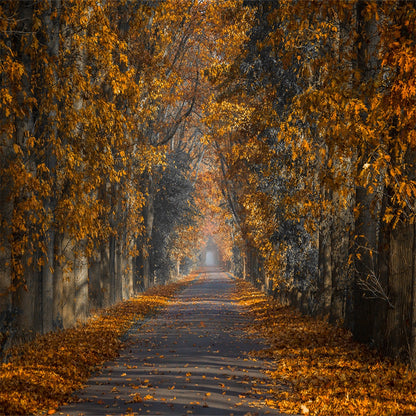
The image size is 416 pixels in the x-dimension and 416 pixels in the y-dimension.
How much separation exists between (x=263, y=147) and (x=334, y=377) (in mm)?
12048

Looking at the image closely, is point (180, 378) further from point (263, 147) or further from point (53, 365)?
point (263, 147)

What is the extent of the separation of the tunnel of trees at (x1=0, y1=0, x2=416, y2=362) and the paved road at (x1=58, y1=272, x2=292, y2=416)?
2.31 metres

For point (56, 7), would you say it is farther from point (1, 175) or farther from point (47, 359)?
point (47, 359)

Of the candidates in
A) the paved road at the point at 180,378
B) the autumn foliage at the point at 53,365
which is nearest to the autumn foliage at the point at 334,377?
the paved road at the point at 180,378

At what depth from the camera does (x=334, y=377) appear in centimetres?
1048

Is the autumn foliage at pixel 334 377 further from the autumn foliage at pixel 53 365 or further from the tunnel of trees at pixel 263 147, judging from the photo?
the autumn foliage at pixel 53 365

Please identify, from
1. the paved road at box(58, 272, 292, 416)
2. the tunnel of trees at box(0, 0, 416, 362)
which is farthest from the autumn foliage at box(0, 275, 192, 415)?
the tunnel of trees at box(0, 0, 416, 362)

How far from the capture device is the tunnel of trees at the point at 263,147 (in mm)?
10164

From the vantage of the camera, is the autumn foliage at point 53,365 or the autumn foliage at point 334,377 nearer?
the autumn foliage at point 334,377

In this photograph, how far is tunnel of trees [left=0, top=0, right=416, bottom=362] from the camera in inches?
400

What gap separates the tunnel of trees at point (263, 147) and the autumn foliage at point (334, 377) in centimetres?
48

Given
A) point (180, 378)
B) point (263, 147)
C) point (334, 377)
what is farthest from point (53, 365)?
point (263, 147)

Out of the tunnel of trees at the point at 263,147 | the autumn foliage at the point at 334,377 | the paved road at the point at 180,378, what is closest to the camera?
the autumn foliage at the point at 334,377

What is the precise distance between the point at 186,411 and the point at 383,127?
5.18 meters
